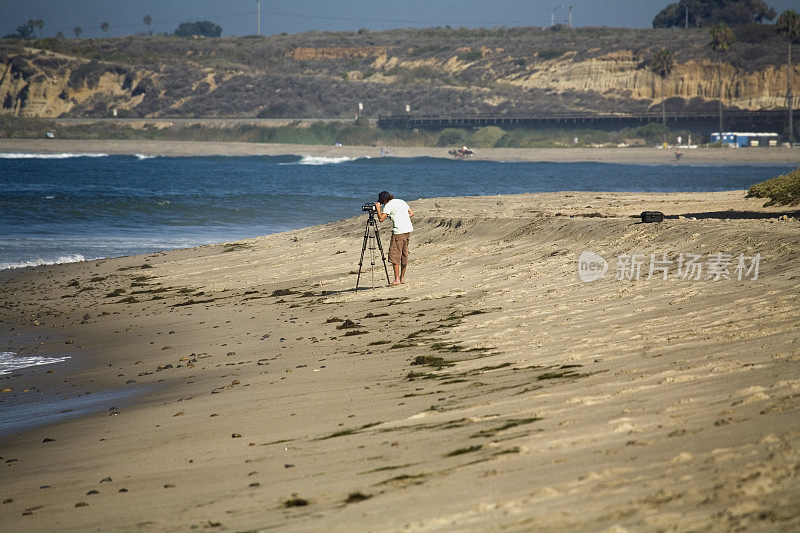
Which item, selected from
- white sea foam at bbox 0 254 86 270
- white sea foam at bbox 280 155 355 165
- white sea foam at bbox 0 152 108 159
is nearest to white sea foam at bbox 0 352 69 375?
white sea foam at bbox 0 254 86 270

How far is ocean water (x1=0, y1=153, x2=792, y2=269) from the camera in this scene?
25.9 meters

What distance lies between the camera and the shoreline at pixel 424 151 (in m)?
70.2

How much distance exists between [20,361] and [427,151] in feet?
262

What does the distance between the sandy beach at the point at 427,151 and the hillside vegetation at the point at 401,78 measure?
25.1 meters

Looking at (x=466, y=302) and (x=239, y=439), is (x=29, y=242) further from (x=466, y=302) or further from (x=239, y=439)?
(x=239, y=439)

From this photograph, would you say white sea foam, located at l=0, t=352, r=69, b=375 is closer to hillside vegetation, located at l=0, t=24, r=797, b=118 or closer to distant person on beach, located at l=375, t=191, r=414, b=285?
distant person on beach, located at l=375, t=191, r=414, b=285

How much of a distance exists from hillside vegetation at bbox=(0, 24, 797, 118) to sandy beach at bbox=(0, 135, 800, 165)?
25138 millimetres

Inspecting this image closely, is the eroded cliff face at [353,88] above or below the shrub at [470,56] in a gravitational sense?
below

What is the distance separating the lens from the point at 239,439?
652 cm

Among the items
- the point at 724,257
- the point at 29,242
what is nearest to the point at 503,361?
the point at 724,257

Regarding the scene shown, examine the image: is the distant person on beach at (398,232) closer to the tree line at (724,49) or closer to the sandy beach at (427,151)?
the sandy beach at (427,151)

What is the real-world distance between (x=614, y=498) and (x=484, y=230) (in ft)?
45.2

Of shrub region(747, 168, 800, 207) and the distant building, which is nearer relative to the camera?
shrub region(747, 168, 800, 207)

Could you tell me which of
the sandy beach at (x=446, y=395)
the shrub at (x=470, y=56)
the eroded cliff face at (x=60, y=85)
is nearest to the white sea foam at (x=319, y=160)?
the eroded cliff face at (x=60, y=85)
